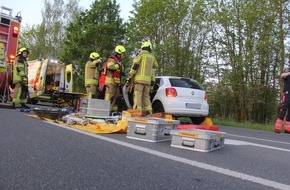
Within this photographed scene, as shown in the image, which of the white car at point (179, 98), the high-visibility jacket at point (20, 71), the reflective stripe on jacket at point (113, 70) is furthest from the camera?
the high-visibility jacket at point (20, 71)

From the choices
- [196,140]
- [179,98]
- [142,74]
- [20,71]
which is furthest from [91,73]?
[196,140]

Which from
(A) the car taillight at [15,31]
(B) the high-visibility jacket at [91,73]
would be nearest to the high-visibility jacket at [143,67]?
(B) the high-visibility jacket at [91,73]

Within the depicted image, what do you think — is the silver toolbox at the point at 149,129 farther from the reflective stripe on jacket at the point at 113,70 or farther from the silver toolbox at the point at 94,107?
the reflective stripe on jacket at the point at 113,70

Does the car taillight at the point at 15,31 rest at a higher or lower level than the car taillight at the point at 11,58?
higher

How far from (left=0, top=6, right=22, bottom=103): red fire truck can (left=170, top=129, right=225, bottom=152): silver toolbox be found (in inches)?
338

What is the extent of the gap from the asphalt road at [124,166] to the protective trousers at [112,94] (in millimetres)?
4691

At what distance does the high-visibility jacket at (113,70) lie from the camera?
32.1ft

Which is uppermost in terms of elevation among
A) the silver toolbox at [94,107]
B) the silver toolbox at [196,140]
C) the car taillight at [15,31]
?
the car taillight at [15,31]

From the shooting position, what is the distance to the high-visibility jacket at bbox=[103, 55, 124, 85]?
32.1ft

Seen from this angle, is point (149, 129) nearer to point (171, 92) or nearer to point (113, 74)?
point (171, 92)

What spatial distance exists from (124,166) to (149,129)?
1.98m

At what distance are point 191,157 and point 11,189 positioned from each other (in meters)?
2.30

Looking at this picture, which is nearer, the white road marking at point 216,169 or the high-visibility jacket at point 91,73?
the white road marking at point 216,169

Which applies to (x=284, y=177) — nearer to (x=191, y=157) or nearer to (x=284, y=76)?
(x=191, y=157)
